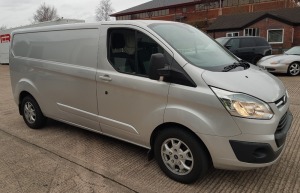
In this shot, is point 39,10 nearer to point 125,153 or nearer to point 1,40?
point 1,40

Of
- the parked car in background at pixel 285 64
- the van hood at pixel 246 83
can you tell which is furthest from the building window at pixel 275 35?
the van hood at pixel 246 83

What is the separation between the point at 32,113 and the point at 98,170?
2.39 metres

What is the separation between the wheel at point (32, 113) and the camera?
5578 mm

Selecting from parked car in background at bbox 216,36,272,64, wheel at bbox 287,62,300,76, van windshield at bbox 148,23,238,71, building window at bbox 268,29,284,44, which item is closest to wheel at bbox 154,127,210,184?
van windshield at bbox 148,23,238,71

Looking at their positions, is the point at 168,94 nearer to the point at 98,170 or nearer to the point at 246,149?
the point at 246,149

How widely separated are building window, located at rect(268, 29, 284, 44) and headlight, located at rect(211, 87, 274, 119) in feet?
100

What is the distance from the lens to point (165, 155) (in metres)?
3.72

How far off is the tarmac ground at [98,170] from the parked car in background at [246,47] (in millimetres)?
8952

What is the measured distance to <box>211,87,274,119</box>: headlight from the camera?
3.11 meters

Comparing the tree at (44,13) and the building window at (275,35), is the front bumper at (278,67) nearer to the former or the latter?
the building window at (275,35)

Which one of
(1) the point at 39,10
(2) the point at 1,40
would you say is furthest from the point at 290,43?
(1) the point at 39,10

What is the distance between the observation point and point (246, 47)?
14.0 meters

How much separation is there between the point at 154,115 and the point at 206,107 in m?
0.70

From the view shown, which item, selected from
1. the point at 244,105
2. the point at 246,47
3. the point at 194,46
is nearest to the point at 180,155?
the point at 244,105
